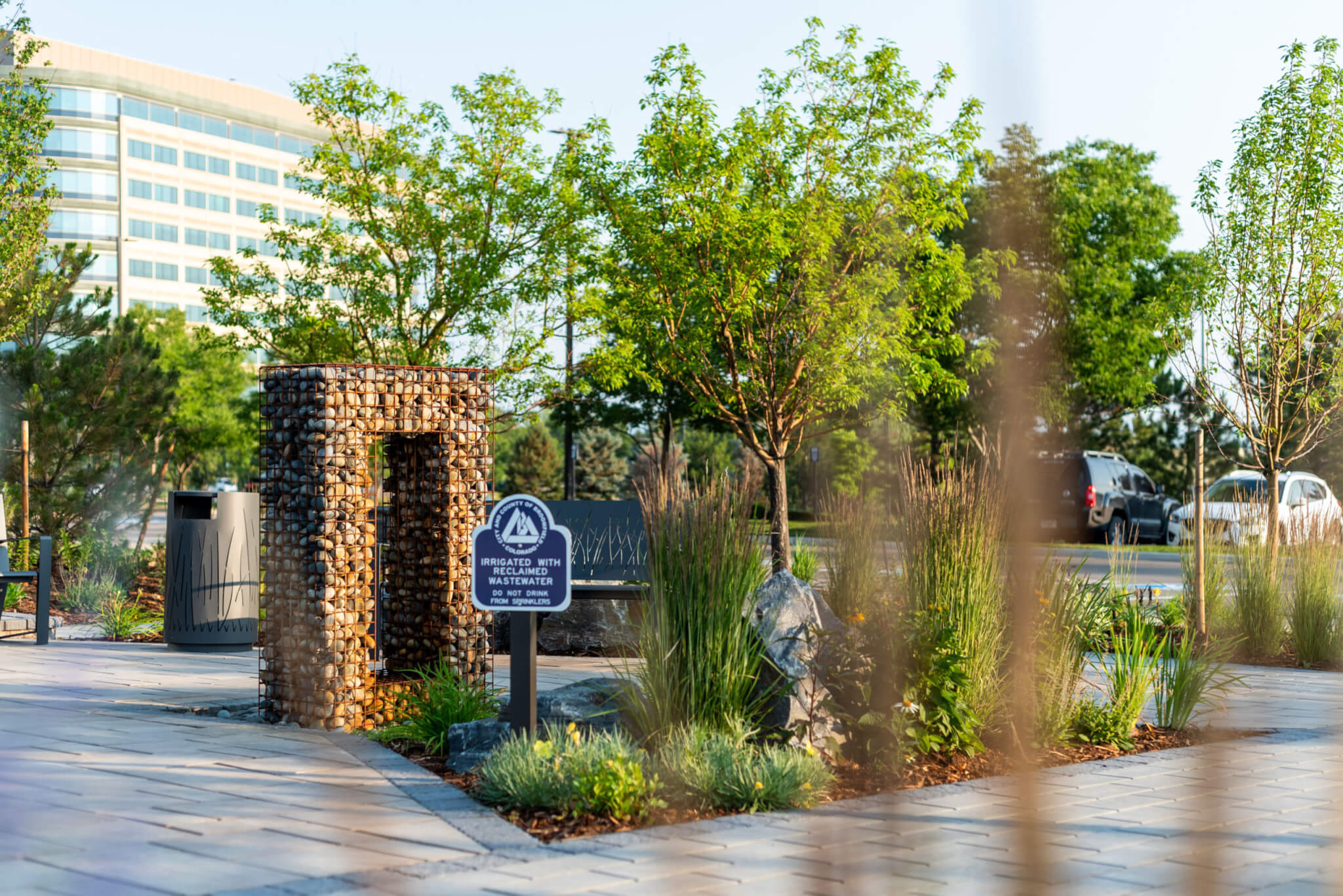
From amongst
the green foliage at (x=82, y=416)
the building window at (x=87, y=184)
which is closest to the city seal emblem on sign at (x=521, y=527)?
the green foliage at (x=82, y=416)

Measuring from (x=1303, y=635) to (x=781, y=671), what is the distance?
6.33 meters

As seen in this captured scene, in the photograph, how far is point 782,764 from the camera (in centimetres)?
543

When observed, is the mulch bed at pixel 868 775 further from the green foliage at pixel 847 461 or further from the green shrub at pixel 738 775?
the green foliage at pixel 847 461

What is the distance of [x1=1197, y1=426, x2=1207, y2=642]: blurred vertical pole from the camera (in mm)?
9648

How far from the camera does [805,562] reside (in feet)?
43.3

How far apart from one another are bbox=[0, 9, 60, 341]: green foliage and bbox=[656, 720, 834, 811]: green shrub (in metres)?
13.9

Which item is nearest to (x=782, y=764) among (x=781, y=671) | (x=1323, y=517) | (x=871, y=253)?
(x=781, y=671)

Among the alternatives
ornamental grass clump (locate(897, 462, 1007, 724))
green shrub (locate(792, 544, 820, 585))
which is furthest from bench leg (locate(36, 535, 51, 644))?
ornamental grass clump (locate(897, 462, 1007, 724))

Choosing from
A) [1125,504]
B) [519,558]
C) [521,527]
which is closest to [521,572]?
[519,558]

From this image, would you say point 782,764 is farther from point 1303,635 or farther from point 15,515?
point 15,515

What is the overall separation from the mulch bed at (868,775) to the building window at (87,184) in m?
83.6

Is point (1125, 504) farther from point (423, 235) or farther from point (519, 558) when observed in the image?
point (519, 558)

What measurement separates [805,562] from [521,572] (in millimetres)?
7558

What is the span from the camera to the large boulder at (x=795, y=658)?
235 inches
